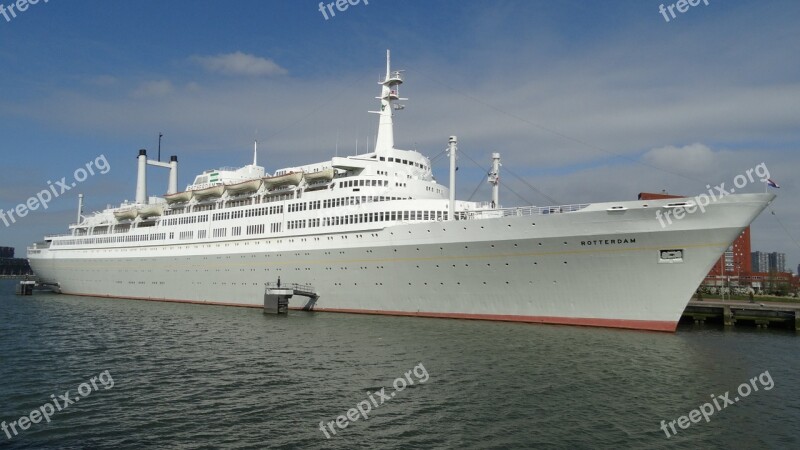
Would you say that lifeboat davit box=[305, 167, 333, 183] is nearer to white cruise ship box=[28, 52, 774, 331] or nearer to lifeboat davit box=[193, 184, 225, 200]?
white cruise ship box=[28, 52, 774, 331]

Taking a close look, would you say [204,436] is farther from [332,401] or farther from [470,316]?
[470,316]

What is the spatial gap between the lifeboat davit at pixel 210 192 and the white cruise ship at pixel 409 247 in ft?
0.62

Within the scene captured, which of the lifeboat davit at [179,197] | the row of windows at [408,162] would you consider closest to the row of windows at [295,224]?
the row of windows at [408,162]

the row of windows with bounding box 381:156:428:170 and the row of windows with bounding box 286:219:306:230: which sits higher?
the row of windows with bounding box 381:156:428:170

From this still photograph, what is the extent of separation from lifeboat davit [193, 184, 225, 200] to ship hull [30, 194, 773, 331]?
402 inches

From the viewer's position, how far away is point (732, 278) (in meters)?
92.5

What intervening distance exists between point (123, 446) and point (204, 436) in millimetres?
1540

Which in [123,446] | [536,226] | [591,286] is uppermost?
[536,226]

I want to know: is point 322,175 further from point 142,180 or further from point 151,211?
point 142,180

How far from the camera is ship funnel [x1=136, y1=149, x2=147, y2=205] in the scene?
56656 mm

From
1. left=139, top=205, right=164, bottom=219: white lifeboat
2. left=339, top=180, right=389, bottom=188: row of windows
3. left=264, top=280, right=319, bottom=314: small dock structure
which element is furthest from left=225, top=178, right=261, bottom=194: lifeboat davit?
left=139, top=205, right=164, bottom=219: white lifeboat

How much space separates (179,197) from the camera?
4688 centimetres

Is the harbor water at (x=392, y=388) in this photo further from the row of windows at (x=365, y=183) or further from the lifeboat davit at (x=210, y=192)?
the lifeboat davit at (x=210, y=192)

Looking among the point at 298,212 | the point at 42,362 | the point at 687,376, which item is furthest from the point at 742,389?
the point at 298,212
